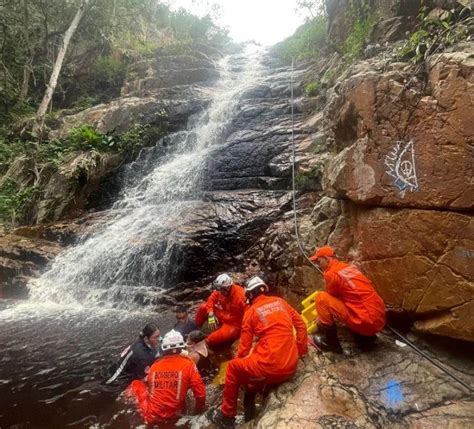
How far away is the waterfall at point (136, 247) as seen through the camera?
8438 mm

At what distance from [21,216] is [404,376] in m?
12.3

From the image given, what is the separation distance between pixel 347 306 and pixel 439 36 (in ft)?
11.6

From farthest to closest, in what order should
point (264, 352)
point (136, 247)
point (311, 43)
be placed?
point (311, 43), point (136, 247), point (264, 352)

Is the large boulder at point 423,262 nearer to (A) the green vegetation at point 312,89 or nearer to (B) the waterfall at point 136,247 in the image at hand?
(B) the waterfall at point 136,247

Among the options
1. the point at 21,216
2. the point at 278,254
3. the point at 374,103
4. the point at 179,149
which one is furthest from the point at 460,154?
the point at 21,216

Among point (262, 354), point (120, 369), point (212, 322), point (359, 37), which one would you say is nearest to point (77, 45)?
point (359, 37)

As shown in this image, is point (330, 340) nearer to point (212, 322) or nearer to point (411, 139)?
point (212, 322)

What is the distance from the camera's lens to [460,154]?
377 centimetres

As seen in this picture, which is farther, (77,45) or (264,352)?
(77,45)

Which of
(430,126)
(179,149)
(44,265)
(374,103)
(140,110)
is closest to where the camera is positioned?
(430,126)

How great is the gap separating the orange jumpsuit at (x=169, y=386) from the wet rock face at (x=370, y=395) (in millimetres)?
828

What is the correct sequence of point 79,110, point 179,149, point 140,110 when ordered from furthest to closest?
point 79,110
point 140,110
point 179,149

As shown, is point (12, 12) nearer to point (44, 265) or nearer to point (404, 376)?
point (44, 265)

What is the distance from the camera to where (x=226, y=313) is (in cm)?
559
